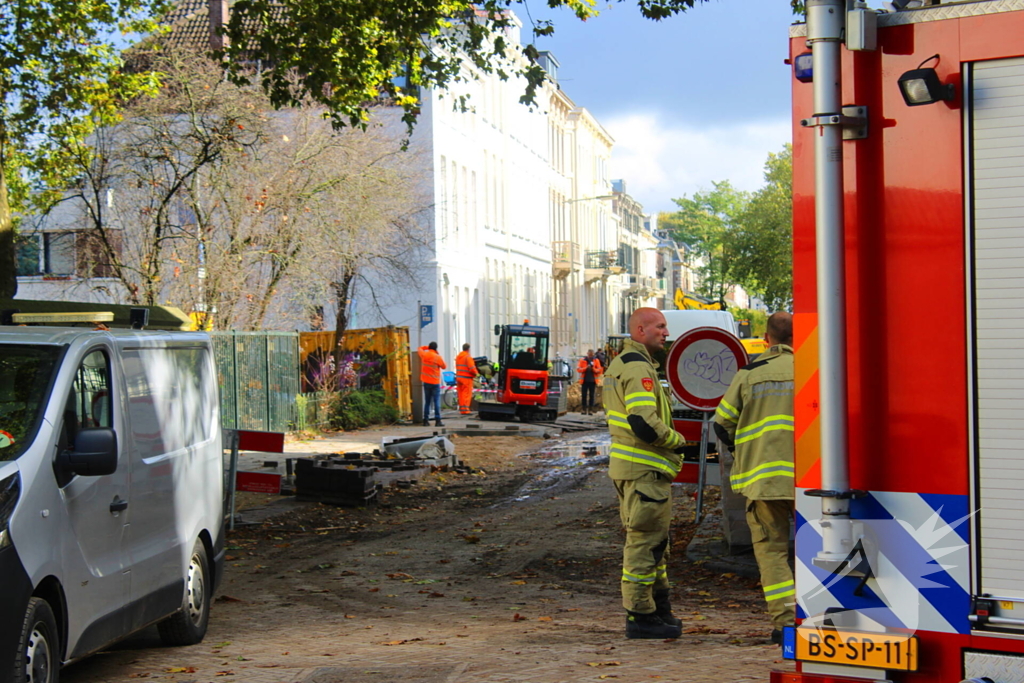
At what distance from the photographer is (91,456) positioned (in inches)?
220

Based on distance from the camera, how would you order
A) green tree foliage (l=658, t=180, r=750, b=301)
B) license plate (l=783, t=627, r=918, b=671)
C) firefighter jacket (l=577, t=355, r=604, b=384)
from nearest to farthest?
license plate (l=783, t=627, r=918, b=671), firefighter jacket (l=577, t=355, r=604, b=384), green tree foliage (l=658, t=180, r=750, b=301)

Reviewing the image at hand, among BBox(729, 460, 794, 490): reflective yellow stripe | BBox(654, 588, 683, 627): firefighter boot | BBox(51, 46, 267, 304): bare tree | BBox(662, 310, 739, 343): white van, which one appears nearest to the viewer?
BBox(729, 460, 794, 490): reflective yellow stripe

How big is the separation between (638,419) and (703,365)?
10.3 feet

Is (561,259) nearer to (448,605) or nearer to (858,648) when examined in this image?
(448,605)

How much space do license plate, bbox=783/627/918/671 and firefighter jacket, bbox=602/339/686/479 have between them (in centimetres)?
364

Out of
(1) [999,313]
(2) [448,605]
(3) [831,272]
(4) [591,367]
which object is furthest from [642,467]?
(4) [591,367]

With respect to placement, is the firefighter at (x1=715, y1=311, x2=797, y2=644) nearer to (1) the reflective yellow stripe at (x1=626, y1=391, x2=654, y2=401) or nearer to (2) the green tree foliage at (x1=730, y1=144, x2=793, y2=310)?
(1) the reflective yellow stripe at (x1=626, y1=391, x2=654, y2=401)

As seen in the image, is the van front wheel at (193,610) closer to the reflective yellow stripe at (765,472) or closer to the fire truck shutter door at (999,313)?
the reflective yellow stripe at (765,472)

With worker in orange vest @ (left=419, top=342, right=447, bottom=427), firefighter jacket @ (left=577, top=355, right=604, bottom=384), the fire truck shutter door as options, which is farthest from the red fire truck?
firefighter jacket @ (left=577, top=355, right=604, bottom=384)

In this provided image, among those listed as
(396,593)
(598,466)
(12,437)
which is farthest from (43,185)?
(12,437)

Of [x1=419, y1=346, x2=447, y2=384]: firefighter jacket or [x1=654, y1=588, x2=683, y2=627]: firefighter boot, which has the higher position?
[x1=419, y1=346, x2=447, y2=384]: firefighter jacket

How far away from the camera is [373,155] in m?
24.7

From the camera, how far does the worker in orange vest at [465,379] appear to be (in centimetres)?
3180

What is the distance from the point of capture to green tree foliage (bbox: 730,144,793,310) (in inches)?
2611
